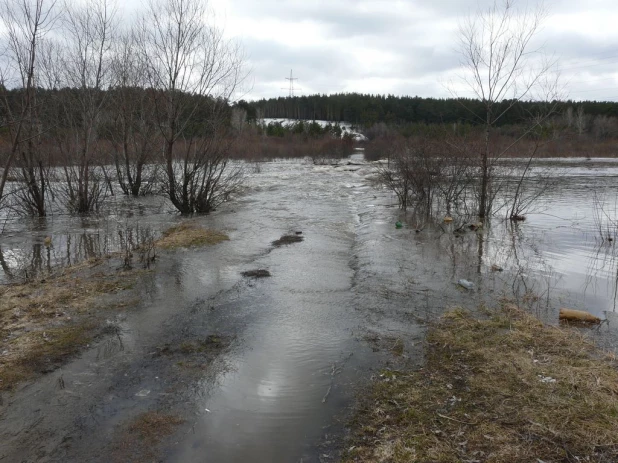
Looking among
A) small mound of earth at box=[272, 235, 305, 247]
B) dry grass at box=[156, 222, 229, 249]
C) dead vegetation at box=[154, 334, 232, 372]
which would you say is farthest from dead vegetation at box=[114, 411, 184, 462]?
small mound of earth at box=[272, 235, 305, 247]

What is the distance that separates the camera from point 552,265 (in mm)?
8867

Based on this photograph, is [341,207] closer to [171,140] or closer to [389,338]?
[171,140]

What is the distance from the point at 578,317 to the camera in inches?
231

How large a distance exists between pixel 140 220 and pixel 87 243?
3603 millimetres

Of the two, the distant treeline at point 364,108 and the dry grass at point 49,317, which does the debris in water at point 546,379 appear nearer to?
the dry grass at point 49,317

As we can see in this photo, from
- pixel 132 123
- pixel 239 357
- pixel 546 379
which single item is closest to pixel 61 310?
pixel 239 357

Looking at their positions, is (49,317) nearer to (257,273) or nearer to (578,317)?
(257,273)

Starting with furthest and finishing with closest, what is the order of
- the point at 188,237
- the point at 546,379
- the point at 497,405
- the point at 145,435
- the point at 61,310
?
the point at 188,237
the point at 61,310
the point at 546,379
the point at 497,405
the point at 145,435

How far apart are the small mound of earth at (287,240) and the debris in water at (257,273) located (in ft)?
7.26

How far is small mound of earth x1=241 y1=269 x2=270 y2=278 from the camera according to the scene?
26.3 ft

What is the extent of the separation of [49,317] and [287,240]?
19.6 feet

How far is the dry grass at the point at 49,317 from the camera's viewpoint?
4.73 metres

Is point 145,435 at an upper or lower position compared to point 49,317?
lower

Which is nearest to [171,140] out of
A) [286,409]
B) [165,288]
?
[165,288]
